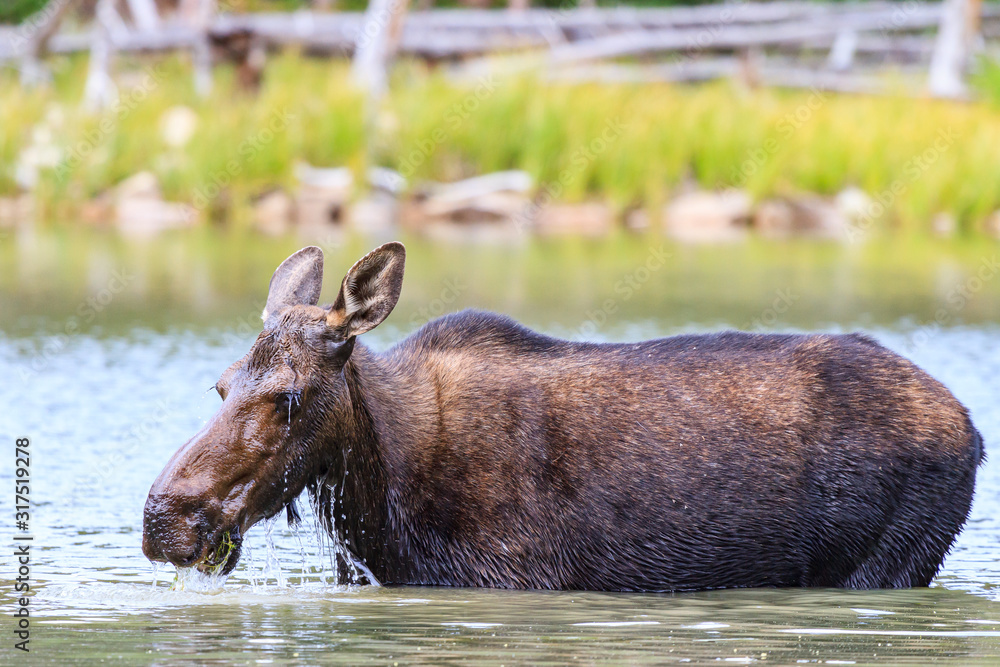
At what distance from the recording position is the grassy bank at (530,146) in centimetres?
2520

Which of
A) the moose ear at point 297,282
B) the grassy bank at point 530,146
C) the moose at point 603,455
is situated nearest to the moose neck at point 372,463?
the moose at point 603,455

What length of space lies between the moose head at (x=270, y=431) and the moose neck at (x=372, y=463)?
0.19ft

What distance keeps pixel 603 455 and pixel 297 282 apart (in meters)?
1.47

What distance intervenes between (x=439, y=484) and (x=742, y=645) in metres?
1.50

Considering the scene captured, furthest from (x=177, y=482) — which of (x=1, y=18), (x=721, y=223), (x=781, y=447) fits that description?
(x=1, y=18)

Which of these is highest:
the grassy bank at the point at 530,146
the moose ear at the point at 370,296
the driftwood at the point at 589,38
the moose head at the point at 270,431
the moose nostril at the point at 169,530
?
the driftwood at the point at 589,38

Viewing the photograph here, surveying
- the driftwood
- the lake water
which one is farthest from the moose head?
the driftwood

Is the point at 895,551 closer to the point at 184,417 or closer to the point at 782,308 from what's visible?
the point at 184,417

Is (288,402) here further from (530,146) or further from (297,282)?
(530,146)

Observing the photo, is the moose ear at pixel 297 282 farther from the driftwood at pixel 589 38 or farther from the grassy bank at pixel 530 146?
the driftwood at pixel 589 38

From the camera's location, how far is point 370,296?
20.2 feet

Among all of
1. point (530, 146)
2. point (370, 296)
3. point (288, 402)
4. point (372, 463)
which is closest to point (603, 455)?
point (372, 463)

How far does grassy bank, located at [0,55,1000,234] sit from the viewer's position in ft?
82.7

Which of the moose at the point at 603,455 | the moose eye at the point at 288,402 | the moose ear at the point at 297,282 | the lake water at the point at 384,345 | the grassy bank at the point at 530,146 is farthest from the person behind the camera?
the grassy bank at the point at 530,146
